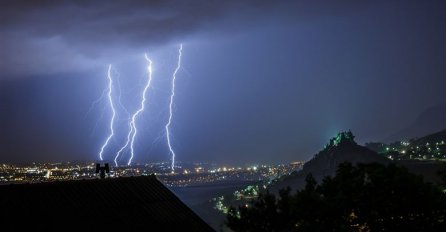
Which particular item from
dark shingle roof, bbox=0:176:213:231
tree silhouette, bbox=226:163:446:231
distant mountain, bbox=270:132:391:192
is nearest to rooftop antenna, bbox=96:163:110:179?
dark shingle roof, bbox=0:176:213:231

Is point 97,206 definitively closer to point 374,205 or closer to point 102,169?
point 102,169

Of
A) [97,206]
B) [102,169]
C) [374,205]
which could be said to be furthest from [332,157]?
[97,206]

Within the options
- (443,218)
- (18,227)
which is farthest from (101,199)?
(443,218)

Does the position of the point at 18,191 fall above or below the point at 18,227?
above

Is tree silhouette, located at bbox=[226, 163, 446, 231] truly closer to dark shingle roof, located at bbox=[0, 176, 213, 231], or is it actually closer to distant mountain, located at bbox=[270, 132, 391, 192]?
dark shingle roof, located at bbox=[0, 176, 213, 231]

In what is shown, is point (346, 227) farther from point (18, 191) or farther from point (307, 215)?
point (18, 191)

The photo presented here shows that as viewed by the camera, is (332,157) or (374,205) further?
(332,157)
